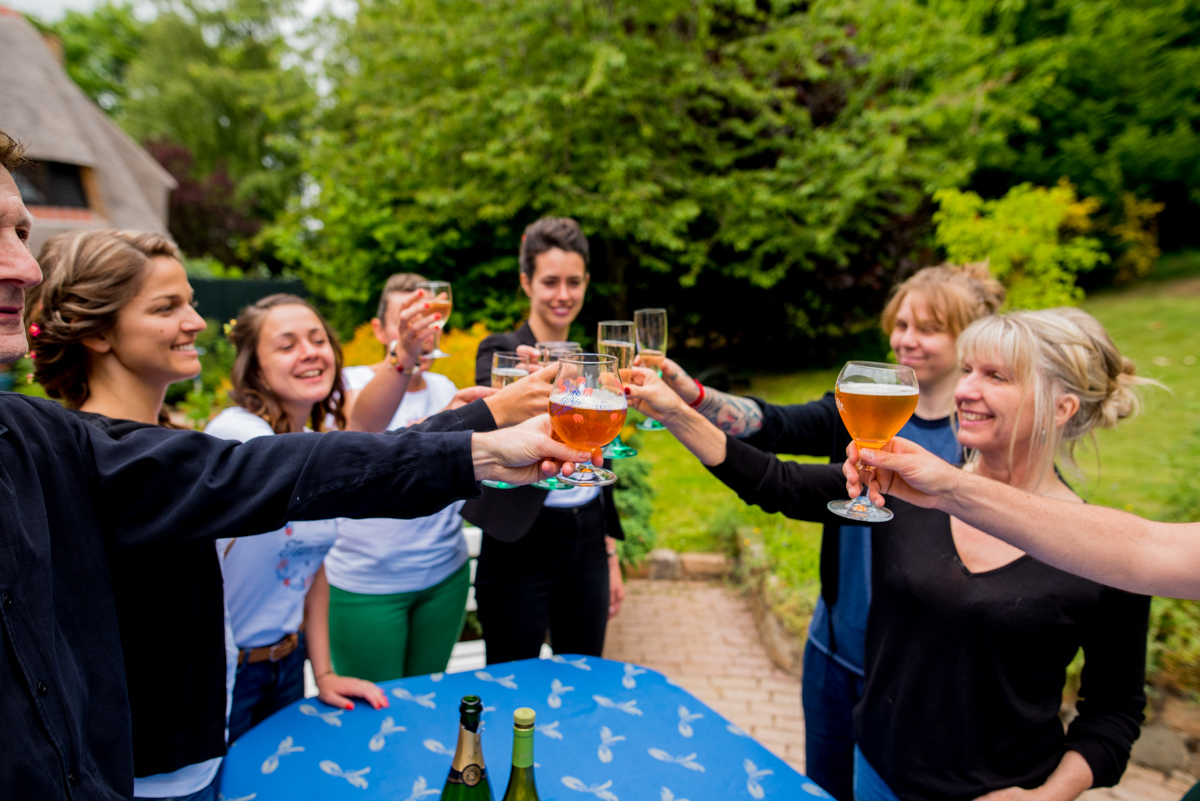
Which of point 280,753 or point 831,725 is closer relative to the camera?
point 280,753

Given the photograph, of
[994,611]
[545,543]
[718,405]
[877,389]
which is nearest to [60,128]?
[545,543]

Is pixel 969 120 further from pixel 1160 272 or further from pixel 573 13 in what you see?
pixel 1160 272

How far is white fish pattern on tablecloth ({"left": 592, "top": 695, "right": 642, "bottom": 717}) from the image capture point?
196cm

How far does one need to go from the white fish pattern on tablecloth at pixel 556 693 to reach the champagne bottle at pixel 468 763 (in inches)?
20.6

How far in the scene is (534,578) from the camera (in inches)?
111

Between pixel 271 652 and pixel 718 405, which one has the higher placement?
pixel 718 405

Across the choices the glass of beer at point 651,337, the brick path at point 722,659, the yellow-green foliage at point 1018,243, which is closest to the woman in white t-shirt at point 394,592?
the glass of beer at point 651,337

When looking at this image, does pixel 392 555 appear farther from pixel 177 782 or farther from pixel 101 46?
pixel 101 46

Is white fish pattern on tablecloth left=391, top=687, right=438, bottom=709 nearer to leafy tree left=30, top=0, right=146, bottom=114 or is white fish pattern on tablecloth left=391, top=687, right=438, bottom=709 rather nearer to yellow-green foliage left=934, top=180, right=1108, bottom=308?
yellow-green foliage left=934, top=180, right=1108, bottom=308

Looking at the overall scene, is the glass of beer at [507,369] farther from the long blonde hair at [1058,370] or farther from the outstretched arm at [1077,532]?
the long blonde hair at [1058,370]

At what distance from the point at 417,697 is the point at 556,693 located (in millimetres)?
423

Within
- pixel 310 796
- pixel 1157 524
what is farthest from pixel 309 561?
pixel 1157 524

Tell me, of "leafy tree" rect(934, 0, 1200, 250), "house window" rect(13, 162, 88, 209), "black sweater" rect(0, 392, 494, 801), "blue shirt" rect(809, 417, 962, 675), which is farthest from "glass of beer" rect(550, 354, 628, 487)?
"house window" rect(13, 162, 88, 209)

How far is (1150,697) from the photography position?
3488 millimetres
